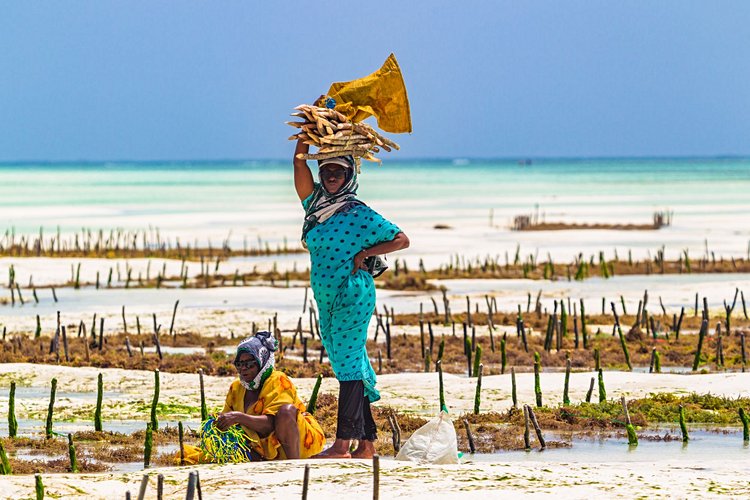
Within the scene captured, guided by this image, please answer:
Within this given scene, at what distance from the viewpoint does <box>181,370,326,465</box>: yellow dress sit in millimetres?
6746

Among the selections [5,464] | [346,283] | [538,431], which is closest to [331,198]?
[346,283]

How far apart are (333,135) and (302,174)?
1.13ft

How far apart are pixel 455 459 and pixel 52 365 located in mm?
5885

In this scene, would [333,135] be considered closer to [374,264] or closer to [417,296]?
[374,264]

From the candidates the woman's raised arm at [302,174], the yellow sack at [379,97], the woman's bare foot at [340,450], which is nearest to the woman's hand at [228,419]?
the woman's bare foot at [340,450]

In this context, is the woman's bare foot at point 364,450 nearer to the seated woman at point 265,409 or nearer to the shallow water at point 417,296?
the seated woman at point 265,409

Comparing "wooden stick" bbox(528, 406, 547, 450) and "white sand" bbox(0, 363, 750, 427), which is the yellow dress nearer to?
"wooden stick" bbox(528, 406, 547, 450)

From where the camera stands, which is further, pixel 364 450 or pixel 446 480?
pixel 364 450

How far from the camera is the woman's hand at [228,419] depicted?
21.8 ft

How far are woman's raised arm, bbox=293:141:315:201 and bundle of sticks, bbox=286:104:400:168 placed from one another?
5cm

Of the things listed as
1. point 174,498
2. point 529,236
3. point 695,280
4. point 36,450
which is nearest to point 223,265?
point 695,280

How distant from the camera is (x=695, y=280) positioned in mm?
20203

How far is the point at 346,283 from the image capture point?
6.82m

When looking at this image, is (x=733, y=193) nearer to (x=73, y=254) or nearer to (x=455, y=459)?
(x=73, y=254)
